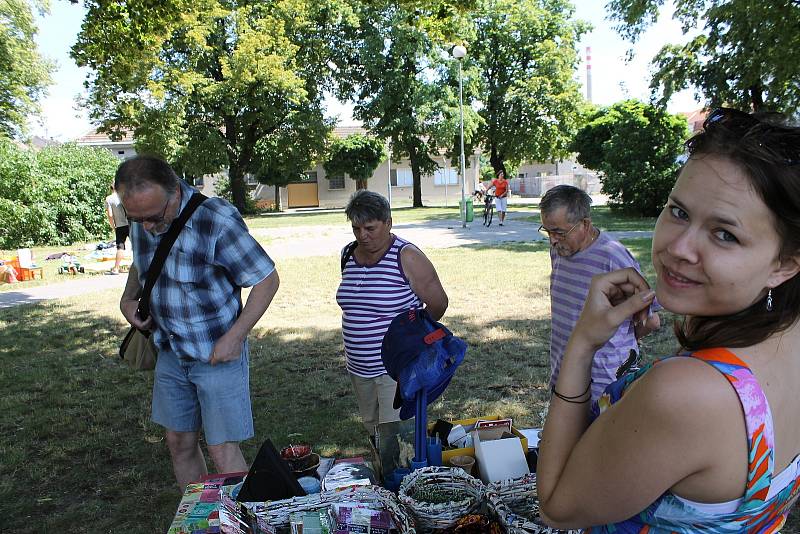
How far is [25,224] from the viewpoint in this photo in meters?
17.3

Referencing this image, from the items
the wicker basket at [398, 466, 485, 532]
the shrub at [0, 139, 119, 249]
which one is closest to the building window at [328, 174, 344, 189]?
the shrub at [0, 139, 119, 249]

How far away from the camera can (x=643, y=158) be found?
20188mm

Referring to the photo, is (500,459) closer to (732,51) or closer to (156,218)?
(156,218)

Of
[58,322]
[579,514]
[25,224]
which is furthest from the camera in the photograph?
[25,224]

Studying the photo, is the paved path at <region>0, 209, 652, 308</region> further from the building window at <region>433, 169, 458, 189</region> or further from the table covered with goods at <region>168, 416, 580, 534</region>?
the building window at <region>433, 169, 458, 189</region>

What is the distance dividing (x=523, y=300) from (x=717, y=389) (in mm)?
7788

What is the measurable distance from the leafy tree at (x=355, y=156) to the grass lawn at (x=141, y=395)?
3300 cm

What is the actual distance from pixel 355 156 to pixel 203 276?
39.8 meters

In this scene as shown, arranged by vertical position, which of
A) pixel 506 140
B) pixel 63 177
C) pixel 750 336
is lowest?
pixel 750 336

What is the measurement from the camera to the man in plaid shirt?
2879 mm

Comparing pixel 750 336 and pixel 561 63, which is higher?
pixel 561 63

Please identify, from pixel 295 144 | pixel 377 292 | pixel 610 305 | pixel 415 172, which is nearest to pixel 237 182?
pixel 295 144

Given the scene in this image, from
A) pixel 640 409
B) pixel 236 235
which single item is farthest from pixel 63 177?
pixel 640 409

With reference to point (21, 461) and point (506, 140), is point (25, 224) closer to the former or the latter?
point (21, 461)
